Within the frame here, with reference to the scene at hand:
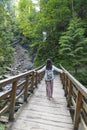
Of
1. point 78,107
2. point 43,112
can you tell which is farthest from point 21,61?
point 78,107

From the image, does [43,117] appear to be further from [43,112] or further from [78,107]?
[78,107]

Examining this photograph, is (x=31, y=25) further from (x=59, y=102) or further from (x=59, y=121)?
(x=59, y=121)

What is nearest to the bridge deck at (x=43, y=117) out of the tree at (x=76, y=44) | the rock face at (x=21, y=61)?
the tree at (x=76, y=44)

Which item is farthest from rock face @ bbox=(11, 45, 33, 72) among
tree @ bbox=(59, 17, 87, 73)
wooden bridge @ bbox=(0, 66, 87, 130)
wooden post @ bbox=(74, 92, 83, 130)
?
wooden post @ bbox=(74, 92, 83, 130)

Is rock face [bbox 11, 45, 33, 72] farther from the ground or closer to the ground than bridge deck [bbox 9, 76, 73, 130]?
farther from the ground

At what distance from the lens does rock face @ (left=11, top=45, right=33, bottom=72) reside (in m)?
29.9

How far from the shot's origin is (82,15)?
83.3 feet

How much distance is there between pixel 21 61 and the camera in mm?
33750

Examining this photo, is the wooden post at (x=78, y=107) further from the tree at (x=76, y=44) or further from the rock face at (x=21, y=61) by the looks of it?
the rock face at (x=21, y=61)

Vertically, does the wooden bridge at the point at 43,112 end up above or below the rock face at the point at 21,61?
below

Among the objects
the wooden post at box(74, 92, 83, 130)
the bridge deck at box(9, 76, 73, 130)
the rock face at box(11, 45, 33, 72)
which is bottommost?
the bridge deck at box(9, 76, 73, 130)

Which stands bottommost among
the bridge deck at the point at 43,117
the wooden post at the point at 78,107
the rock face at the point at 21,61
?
the bridge deck at the point at 43,117

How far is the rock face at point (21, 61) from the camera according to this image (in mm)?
29872

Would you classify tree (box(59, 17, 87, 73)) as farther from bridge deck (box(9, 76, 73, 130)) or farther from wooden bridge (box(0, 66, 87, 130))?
wooden bridge (box(0, 66, 87, 130))
